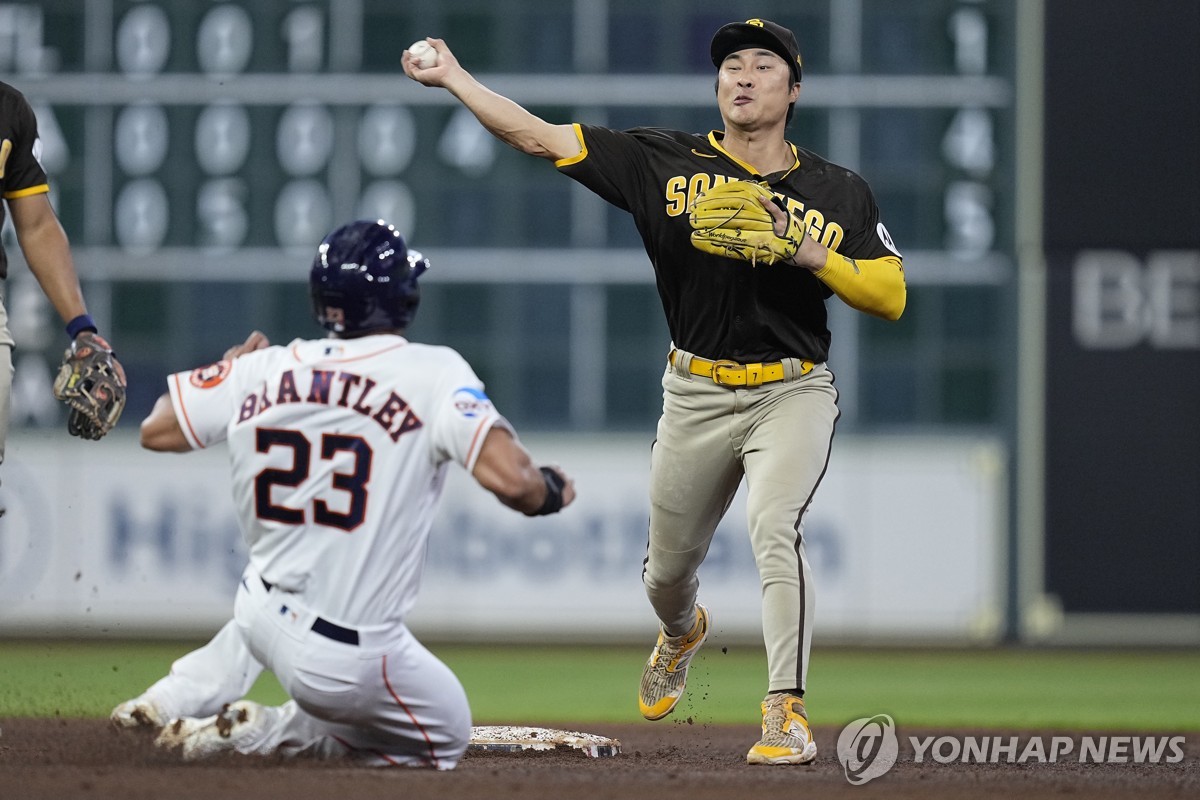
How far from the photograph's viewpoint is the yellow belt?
16.0 ft

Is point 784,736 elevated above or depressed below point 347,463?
below

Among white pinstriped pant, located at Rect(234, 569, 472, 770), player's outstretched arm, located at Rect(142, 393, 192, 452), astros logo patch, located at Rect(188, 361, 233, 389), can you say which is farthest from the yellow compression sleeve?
player's outstretched arm, located at Rect(142, 393, 192, 452)

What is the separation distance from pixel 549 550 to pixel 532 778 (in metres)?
7.29

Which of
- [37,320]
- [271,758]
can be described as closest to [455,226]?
[37,320]

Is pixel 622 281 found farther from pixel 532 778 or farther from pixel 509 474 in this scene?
pixel 509 474

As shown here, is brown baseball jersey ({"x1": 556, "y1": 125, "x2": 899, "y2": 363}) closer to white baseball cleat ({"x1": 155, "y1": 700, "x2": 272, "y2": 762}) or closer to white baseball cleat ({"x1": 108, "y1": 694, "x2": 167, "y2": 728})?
white baseball cleat ({"x1": 155, "y1": 700, "x2": 272, "y2": 762})

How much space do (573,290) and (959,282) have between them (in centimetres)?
256

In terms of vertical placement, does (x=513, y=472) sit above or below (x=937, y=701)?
above

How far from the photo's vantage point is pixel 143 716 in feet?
13.2

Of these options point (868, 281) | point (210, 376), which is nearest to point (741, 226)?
point (868, 281)

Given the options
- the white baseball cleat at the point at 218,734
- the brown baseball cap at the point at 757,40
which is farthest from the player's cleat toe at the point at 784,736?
the brown baseball cap at the point at 757,40

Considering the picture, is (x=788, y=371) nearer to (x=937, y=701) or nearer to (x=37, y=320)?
(x=937, y=701)

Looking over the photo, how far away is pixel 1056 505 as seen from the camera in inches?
448

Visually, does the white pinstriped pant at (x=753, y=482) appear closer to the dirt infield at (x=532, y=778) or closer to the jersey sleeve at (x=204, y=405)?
the dirt infield at (x=532, y=778)
